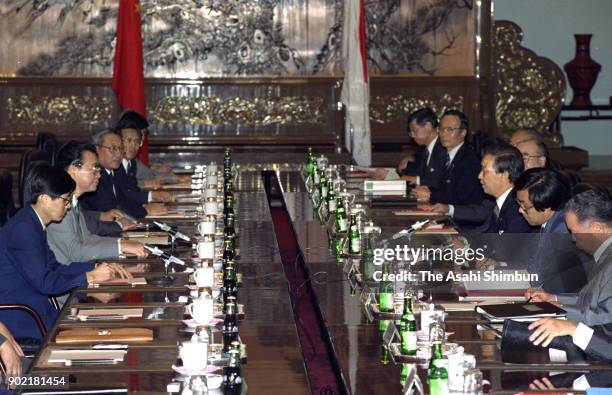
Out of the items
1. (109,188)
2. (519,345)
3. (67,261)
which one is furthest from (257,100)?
(519,345)

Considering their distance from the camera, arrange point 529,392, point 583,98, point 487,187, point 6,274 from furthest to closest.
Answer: point 583,98 < point 487,187 < point 6,274 < point 529,392

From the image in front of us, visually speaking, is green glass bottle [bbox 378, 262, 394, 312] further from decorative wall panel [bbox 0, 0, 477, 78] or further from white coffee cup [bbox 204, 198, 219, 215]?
decorative wall panel [bbox 0, 0, 477, 78]

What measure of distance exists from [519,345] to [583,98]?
27.1ft

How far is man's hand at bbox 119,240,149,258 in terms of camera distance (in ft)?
16.9

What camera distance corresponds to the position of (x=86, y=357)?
3.44 m

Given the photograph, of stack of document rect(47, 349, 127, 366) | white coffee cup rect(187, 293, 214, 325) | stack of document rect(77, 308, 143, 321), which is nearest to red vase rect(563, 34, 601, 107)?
stack of document rect(77, 308, 143, 321)

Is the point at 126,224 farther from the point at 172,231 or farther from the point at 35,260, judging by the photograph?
the point at 35,260

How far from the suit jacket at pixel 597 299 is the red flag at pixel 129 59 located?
585cm

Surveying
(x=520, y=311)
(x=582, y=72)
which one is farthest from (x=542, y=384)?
(x=582, y=72)

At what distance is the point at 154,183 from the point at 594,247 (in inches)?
174

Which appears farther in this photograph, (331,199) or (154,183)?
(154,183)

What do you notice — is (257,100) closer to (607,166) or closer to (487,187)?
(607,166)

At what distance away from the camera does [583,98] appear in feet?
37.4

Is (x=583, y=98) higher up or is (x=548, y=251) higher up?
(x=583, y=98)
